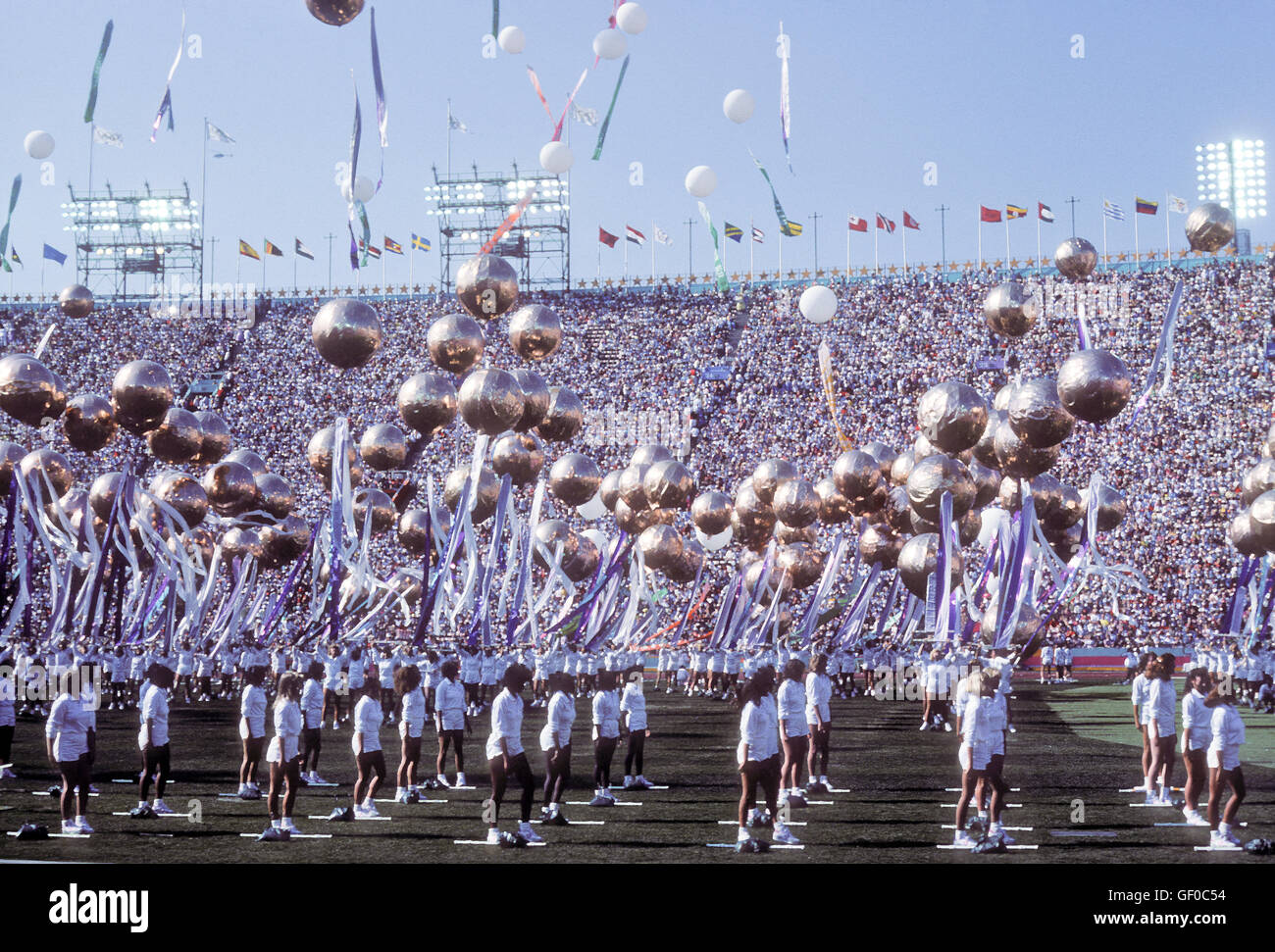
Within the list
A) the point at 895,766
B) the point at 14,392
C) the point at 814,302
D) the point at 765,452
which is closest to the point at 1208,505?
the point at 765,452

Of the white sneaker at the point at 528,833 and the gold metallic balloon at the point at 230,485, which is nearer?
the white sneaker at the point at 528,833

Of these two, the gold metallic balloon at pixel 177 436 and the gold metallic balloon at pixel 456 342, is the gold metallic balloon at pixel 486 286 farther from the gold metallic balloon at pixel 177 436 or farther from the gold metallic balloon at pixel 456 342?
the gold metallic balloon at pixel 177 436

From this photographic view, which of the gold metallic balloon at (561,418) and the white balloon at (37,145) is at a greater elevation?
the white balloon at (37,145)

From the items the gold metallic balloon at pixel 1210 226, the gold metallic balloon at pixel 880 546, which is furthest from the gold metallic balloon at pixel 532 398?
the gold metallic balloon at pixel 1210 226

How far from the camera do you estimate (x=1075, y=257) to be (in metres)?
16.6

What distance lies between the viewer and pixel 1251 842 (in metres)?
10.5

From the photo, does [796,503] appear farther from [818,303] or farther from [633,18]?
[633,18]

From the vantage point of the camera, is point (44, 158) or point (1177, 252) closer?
point (44, 158)

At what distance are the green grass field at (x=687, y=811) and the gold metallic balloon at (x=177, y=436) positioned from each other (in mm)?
4223

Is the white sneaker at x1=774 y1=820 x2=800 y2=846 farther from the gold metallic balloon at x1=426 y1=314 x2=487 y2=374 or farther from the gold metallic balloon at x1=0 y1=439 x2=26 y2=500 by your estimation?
the gold metallic balloon at x1=0 y1=439 x2=26 y2=500

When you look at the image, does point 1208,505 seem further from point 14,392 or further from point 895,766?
point 14,392

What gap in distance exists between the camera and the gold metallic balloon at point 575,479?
19969mm
